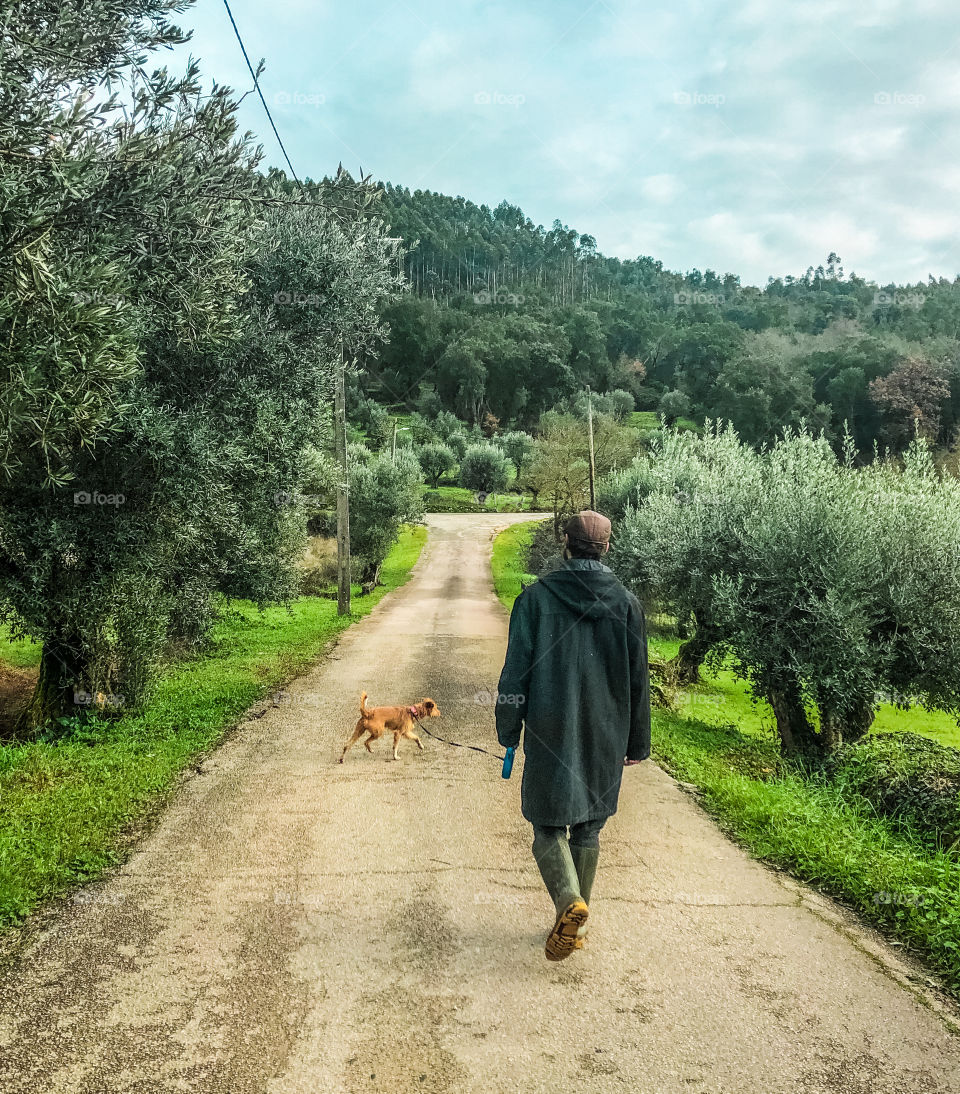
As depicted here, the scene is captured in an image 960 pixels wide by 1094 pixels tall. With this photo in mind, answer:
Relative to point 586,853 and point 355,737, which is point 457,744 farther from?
point 586,853

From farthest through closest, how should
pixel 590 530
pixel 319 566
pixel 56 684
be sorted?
pixel 319 566, pixel 56 684, pixel 590 530

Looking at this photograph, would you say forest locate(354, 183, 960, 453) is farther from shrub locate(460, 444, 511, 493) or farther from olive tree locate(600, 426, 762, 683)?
olive tree locate(600, 426, 762, 683)

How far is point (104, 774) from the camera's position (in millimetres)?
7914

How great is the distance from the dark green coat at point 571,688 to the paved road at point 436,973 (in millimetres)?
942

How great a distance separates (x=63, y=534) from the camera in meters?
9.20

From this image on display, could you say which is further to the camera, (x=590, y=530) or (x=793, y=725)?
(x=793, y=725)

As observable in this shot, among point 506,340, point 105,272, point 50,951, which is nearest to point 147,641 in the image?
point 105,272

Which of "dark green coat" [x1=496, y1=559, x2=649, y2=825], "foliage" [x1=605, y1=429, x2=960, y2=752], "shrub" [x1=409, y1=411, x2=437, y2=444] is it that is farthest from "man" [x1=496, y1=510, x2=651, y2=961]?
"shrub" [x1=409, y1=411, x2=437, y2=444]

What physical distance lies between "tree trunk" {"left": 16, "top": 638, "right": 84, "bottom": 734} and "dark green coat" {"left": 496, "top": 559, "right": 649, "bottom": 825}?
313 inches

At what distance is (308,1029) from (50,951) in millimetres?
1785

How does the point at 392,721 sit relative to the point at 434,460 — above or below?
below

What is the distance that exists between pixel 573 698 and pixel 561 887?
3.41 feet

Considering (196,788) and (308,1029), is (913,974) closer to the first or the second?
(308,1029)

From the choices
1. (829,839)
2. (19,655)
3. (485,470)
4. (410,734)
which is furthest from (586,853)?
(485,470)
